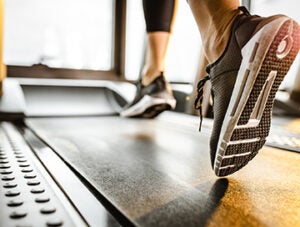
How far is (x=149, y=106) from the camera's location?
5.75ft

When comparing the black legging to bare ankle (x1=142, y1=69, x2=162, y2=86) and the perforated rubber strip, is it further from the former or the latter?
the perforated rubber strip

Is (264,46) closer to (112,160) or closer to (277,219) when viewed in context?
(277,219)

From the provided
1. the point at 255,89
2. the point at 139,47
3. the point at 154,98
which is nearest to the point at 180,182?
the point at 255,89

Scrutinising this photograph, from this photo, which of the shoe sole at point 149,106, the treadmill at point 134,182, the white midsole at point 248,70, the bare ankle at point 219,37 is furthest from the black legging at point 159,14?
the white midsole at point 248,70

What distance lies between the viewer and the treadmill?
0.58 metres

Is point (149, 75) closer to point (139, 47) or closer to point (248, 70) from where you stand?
point (248, 70)

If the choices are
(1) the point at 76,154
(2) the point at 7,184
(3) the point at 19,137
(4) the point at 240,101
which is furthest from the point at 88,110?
(4) the point at 240,101

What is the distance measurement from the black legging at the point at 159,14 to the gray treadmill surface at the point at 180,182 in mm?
628

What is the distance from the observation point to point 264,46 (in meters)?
0.64

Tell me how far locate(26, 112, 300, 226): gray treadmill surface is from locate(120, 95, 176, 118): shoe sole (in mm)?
289

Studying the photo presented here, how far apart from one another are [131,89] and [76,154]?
71.1 inches

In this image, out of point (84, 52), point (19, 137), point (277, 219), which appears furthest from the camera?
point (84, 52)

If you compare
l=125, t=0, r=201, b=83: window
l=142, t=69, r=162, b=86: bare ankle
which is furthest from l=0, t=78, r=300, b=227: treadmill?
l=125, t=0, r=201, b=83: window

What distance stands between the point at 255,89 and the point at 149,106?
1.11 meters
